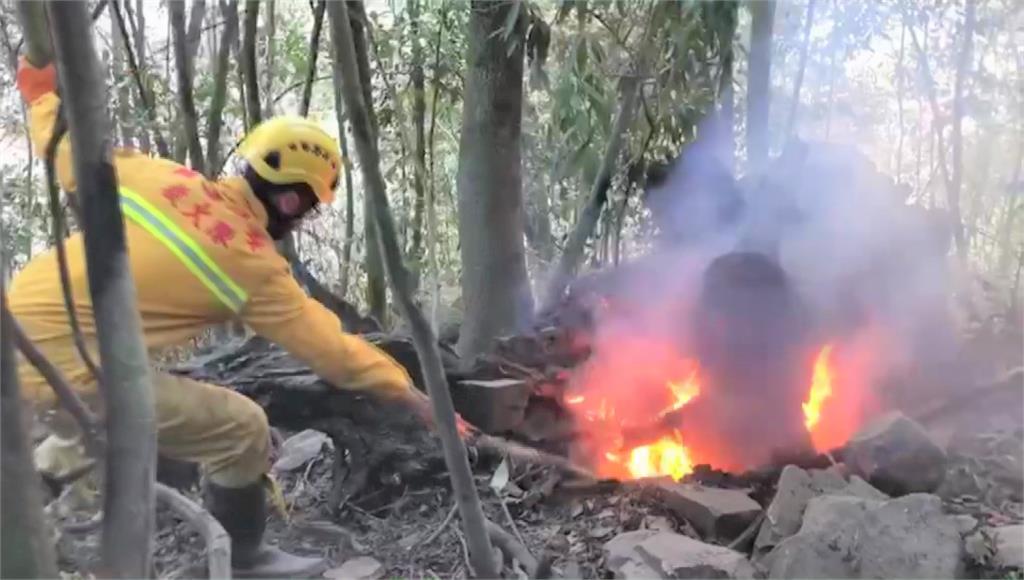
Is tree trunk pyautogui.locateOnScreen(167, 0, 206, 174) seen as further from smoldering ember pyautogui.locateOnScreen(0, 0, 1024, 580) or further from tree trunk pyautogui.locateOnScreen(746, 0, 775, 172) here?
tree trunk pyautogui.locateOnScreen(746, 0, 775, 172)

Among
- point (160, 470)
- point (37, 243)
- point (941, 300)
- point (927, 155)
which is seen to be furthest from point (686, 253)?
point (927, 155)

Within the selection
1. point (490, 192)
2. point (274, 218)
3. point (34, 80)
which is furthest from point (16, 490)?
point (490, 192)

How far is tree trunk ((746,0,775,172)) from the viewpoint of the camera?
16.1ft

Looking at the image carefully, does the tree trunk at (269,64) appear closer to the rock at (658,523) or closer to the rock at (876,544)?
the rock at (658,523)

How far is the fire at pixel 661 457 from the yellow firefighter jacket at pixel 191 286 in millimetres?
1441

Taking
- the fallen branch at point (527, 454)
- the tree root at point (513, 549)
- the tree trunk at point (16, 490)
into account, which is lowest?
the tree root at point (513, 549)

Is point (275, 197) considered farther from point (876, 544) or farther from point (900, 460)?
point (900, 460)

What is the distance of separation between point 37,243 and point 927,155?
22.0 ft

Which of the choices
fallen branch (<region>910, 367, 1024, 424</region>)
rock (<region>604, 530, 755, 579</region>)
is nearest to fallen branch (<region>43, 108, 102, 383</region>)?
rock (<region>604, 530, 755, 579</region>)

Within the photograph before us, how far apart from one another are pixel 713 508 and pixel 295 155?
5.20 feet

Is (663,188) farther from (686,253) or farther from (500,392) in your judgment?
(500,392)

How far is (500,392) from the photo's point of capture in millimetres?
3799

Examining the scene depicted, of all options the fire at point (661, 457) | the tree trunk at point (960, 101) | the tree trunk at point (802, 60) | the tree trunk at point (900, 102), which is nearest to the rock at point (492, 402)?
the fire at point (661, 457)

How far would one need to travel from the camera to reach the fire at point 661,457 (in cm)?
412
